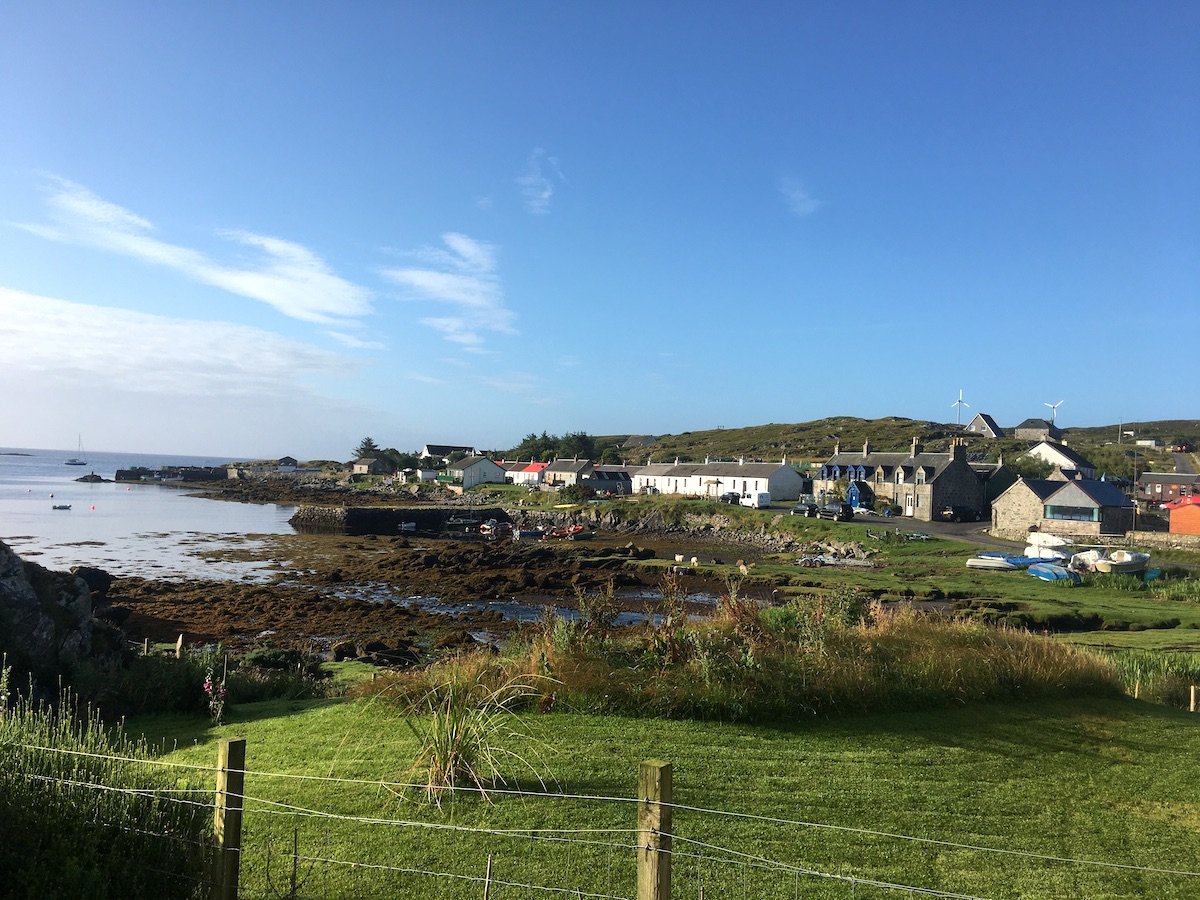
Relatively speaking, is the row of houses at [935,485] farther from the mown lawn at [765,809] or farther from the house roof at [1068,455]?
the mown lawn at [765,809]

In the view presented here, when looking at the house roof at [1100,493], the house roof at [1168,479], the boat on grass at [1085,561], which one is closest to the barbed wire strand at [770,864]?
the boat on grass at [1085,561]

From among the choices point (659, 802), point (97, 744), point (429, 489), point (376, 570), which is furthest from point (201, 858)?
point (429, 489)

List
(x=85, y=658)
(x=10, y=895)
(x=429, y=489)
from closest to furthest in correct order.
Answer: (x=10, y=895) < (x=85, y=658) < (x=429, y=489)

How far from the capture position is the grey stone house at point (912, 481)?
66875 mm

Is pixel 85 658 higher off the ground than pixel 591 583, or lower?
higher

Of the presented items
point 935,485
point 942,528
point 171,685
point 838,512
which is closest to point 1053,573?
point 942,528

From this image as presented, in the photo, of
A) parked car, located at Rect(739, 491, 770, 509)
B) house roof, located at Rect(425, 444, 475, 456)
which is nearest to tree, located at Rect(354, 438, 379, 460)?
house roof, located at Rect(425, 444, 475, 456)

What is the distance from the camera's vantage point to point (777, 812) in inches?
294

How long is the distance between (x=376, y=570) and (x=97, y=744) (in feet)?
135

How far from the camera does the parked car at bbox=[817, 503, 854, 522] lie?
64.1 metres

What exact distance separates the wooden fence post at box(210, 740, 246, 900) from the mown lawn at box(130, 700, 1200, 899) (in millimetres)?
1008

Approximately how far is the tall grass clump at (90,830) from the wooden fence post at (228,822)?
558 mm

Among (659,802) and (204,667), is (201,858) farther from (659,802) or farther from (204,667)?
(204,667)

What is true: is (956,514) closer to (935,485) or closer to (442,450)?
(935,485)
